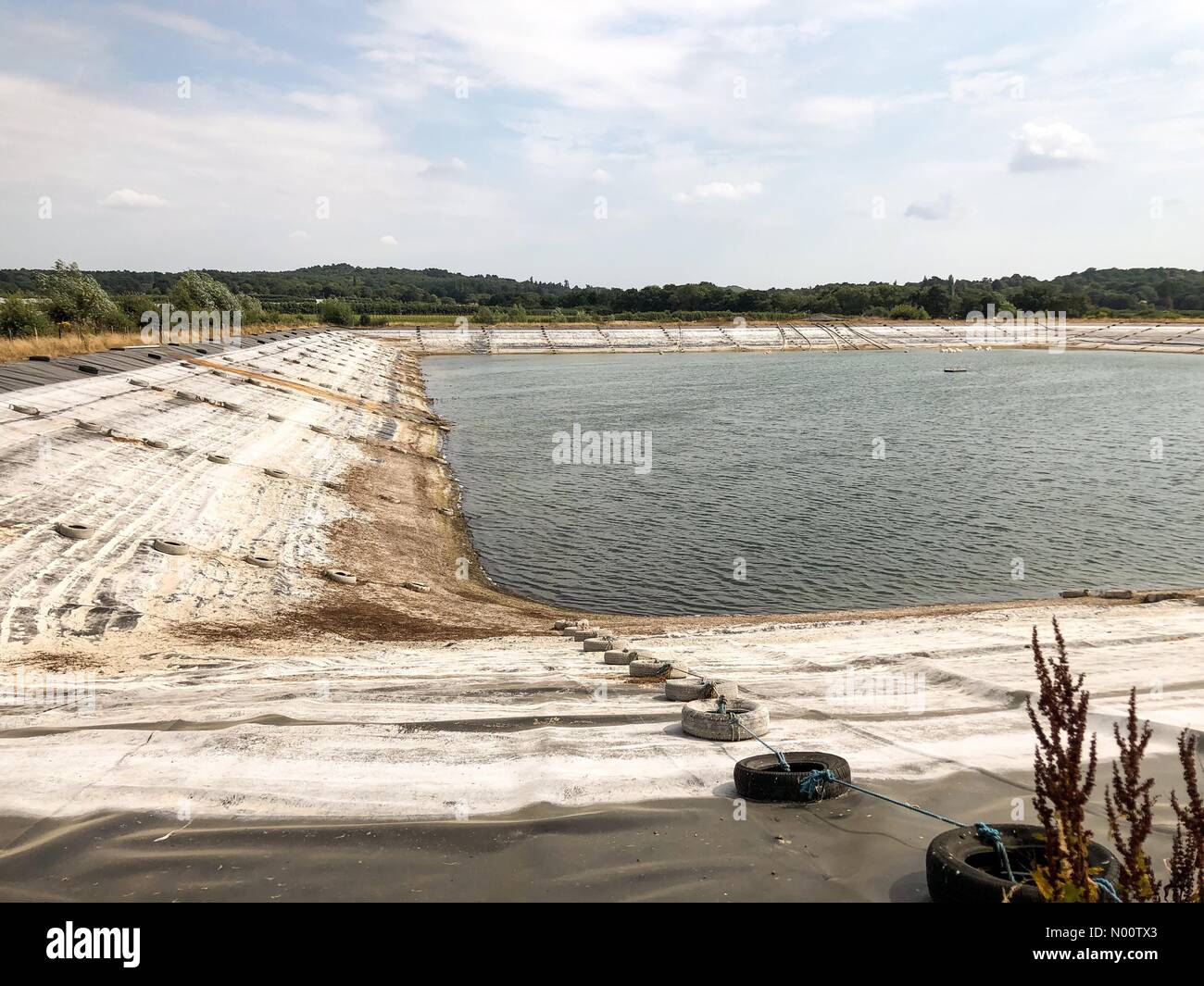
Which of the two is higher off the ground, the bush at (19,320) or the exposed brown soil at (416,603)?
the bush at (19,320)

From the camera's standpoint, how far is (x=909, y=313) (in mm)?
163875

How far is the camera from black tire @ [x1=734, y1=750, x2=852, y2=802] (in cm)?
928

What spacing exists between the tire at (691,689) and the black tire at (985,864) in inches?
185

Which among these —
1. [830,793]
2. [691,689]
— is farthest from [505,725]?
[830,793]

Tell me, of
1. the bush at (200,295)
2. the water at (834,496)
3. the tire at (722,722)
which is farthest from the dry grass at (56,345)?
the tire at (722,722)

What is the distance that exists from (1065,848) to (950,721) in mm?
6785

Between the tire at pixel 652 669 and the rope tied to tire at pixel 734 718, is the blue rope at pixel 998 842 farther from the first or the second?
the tire at pixel 652 669

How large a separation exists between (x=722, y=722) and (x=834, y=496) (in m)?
28.6

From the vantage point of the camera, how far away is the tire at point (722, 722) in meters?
11.2

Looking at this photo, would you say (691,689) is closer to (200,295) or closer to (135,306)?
(135,306)

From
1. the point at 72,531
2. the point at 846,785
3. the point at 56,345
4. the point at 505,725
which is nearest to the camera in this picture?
the point at 846,785

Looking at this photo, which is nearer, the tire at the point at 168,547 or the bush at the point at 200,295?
the tire at the point at 168,547
